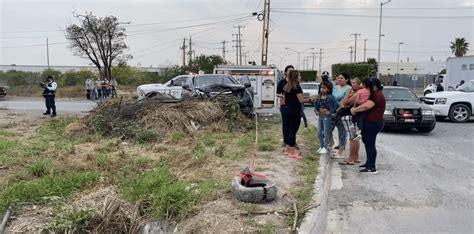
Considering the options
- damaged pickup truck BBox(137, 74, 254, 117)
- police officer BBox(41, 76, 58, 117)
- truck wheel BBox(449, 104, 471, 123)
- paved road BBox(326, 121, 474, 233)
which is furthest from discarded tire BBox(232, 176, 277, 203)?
police officer BBox(41, 76, 58, 117)

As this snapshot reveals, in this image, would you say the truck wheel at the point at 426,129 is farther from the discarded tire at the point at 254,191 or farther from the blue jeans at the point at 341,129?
the discarded tire at the point at 254,191

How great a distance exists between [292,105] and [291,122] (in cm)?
35

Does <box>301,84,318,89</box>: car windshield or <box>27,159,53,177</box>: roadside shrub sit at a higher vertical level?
<box>301,84,318,89</box>: car windshield

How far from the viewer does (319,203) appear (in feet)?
18.6

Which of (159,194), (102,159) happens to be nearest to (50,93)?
(102,159)

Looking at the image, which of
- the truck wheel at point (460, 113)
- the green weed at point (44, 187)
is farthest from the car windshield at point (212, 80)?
the green weed at point (44, 187)

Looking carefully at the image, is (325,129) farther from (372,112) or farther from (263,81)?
(263,81)

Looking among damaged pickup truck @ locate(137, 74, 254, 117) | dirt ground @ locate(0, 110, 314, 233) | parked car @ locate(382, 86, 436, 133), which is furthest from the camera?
damaged pickup truck @ locate(137, 74, 254, 117)

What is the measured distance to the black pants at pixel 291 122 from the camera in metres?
8.34

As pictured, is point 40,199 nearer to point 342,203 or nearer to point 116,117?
point 342,203

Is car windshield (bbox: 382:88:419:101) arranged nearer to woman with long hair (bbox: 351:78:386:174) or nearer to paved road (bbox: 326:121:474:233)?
paved road (bbox: 326:121:474:233)

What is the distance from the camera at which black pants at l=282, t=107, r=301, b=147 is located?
27.3 feet

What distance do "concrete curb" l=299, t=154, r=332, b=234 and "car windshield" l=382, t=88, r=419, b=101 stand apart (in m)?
6.60

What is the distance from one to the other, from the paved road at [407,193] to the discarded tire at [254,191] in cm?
78
